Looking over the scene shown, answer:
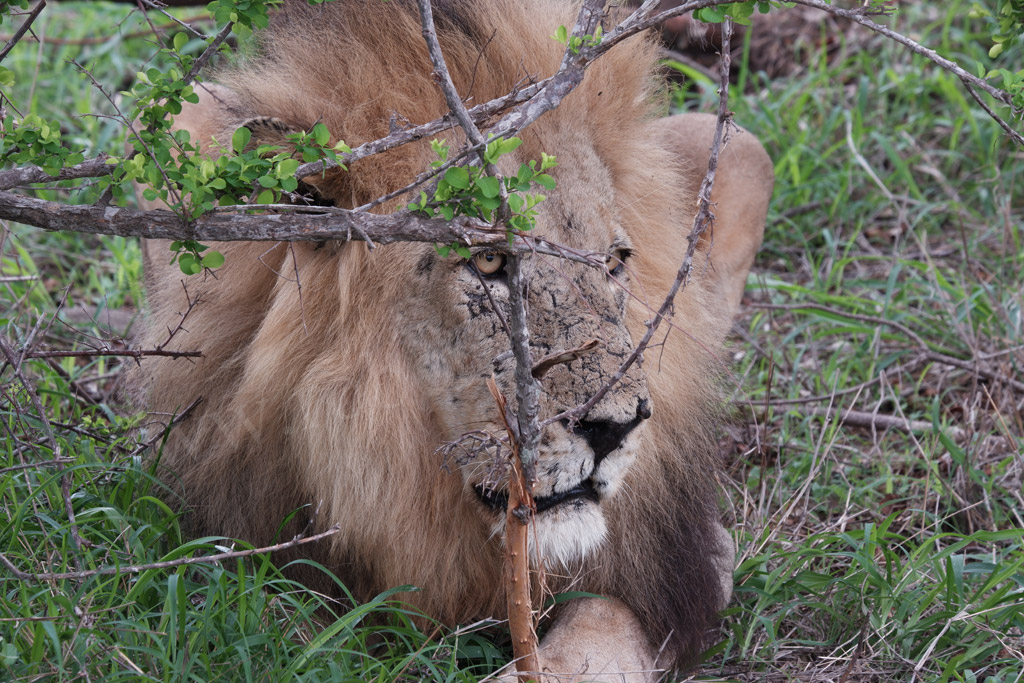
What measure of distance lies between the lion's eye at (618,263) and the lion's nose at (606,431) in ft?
1.41

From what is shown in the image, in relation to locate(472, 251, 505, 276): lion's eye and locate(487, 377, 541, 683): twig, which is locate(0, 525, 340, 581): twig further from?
locate(472, 251, 505, 276): lion's eye

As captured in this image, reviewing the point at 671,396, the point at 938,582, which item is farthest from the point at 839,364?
the point at 671,396

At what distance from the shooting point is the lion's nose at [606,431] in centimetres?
210

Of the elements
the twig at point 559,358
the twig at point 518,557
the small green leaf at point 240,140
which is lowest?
the twig at point 518,557

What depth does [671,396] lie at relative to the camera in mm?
2654

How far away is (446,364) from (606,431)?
0.39 metres

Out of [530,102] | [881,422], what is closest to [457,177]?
[530,102]

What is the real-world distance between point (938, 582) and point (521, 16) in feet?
6.27

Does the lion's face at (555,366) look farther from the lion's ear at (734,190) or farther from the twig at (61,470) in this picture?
the lion's ear at (734,190)

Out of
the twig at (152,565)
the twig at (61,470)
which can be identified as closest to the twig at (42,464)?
the twig at (61,470)

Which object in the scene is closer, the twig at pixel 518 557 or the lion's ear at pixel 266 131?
the twig at pixel 518 557

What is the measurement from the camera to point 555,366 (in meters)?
2.15

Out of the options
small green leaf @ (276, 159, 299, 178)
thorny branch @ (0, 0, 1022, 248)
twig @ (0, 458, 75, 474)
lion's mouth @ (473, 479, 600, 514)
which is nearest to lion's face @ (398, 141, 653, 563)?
lion's mouth @ (473, 479, 600, 514)

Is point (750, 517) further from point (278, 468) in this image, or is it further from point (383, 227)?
point (383, 227)
